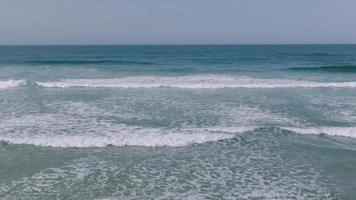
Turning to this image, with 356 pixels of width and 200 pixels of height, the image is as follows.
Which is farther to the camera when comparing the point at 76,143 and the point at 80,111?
the point at 80,111

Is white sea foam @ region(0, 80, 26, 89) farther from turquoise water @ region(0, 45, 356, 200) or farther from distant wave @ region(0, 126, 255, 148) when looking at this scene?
distant wave @ region(0, 126, 255, 148)

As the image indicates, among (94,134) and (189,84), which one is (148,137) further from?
(189,84)

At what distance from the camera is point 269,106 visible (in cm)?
1770

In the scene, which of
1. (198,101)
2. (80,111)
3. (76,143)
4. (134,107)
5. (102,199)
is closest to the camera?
(102,199)

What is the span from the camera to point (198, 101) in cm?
1892

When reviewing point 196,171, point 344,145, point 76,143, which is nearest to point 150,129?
point 76,143

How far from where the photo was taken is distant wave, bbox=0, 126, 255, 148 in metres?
11.6

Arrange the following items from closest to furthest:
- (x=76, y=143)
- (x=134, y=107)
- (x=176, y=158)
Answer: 1. (x=176, y=158)
2. (x=76, y=143)
3. (x=134, y=107)

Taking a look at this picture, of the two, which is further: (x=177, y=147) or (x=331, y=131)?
(x=331, y=131)

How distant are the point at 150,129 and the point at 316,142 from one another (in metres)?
5.36

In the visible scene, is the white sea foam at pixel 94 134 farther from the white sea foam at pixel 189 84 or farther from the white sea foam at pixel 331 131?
the white sea foam at pixel 189 84

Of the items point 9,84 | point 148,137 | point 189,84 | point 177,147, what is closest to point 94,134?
point 148,137

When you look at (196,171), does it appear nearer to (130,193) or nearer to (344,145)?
(130,193)

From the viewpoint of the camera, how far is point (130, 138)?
471 inches
